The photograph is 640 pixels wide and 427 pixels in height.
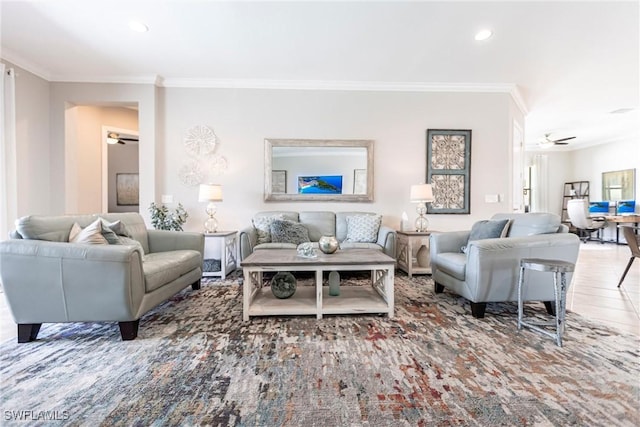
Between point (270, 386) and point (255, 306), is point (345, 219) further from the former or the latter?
point (270, 386)

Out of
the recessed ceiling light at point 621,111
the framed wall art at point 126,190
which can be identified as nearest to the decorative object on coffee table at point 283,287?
the framed wall art at point 126,190

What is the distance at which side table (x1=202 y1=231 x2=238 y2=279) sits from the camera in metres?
3.66

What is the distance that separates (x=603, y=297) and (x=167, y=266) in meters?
4.28

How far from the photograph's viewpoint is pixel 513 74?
3.95 metres

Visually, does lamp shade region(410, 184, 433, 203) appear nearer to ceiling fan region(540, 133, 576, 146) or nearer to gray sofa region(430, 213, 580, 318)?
gray sofa region(430, 213, 580, 318)

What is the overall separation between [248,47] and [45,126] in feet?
10.3

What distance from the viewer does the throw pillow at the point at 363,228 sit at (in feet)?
12.6

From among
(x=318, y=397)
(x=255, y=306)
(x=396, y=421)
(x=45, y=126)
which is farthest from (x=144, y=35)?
(x=396, y=421)

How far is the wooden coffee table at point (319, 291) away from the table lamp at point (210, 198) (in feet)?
5.09

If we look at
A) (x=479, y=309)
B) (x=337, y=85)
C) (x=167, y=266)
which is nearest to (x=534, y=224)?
(x=479, y=309)

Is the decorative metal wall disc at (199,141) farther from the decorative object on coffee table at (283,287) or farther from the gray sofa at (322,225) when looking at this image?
the decorative object on coffee table at (283,287)

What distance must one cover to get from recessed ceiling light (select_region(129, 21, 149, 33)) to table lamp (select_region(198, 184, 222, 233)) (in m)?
1.77

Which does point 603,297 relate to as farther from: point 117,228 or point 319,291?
point 117,228

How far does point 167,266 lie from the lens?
94.3 inches
